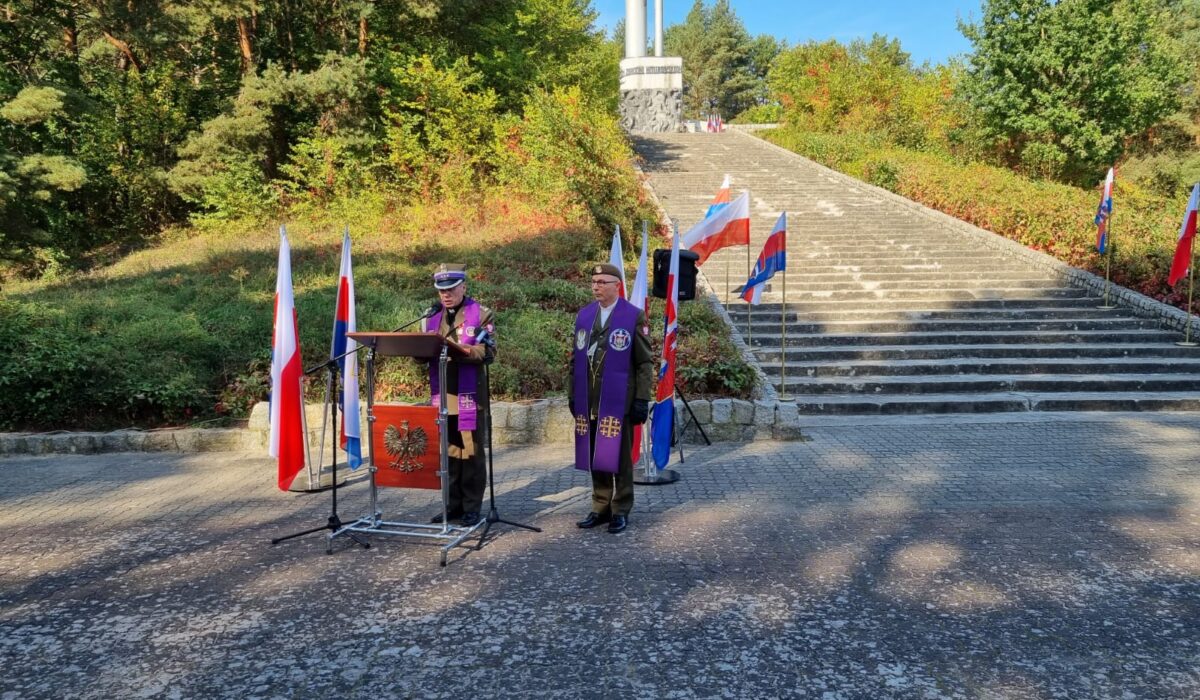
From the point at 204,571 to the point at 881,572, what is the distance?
4.37m

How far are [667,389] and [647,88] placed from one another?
32.2 m

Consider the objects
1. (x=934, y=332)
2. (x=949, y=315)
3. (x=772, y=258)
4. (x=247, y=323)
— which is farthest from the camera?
(x=949, y=315)

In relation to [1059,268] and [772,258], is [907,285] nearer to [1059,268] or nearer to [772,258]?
[1059,268]

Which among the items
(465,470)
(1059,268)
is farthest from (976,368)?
(465,470)

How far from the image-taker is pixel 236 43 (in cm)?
2536

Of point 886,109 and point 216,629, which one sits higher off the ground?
point 886,109

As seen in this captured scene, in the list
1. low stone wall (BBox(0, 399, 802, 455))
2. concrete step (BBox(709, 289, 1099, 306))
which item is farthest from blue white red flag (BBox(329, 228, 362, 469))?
concrete step (BBox(709, 289, 1099, 306))

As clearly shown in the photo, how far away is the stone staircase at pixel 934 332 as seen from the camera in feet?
35.7

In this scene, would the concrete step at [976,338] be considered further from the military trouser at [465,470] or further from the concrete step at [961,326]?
the military trouser at [465,470]

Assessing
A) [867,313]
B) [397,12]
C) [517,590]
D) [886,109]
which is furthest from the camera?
[886,109]

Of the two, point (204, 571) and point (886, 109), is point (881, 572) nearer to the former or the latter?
point (204, 571)

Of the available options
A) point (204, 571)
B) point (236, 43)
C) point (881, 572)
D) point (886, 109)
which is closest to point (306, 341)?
point (204, 571)

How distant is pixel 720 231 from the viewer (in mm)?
9609

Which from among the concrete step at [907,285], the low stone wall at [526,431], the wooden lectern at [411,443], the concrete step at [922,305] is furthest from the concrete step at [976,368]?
the wooden lectern at [411,443]
